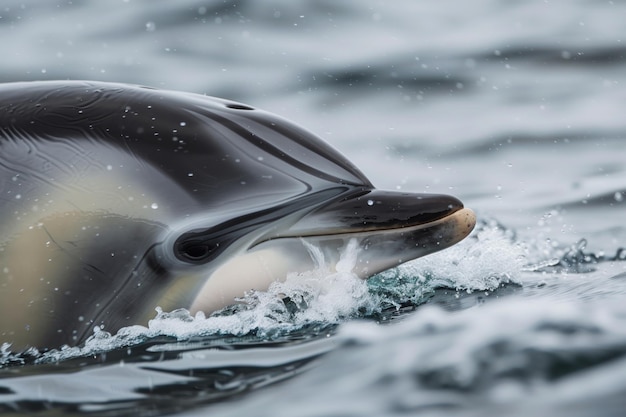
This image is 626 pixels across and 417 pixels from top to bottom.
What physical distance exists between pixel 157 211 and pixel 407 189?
201 inches

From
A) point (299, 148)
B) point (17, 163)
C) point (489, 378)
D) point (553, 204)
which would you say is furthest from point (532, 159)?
point (489, 378)

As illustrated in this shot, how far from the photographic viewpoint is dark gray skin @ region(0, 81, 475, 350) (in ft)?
14.6

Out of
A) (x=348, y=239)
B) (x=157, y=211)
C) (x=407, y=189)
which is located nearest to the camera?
(x=157, y=211)

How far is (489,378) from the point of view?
3004 mm

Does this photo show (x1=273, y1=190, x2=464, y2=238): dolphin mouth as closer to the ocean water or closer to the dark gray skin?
the dark gray skin

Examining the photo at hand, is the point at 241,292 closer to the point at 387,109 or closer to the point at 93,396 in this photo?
the point at 93,396

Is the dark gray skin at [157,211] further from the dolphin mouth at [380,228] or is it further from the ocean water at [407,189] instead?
the ocean water at [407,189]

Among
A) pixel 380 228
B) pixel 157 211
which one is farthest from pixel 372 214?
pixel 157 211

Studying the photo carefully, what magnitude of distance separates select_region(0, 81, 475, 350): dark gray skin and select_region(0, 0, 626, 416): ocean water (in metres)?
0.13

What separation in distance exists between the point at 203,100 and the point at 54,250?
3.20 feet

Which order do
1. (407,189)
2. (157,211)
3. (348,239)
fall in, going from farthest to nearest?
1. (407,189)
2. (348,239)
3. (157,211)

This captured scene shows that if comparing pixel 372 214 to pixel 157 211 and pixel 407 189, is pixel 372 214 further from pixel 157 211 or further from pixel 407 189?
pixel 407 189

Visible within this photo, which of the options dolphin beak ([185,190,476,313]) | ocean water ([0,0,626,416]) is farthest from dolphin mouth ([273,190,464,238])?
ocean water ([0,0,626,416])

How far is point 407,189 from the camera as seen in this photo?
9.47 meters
